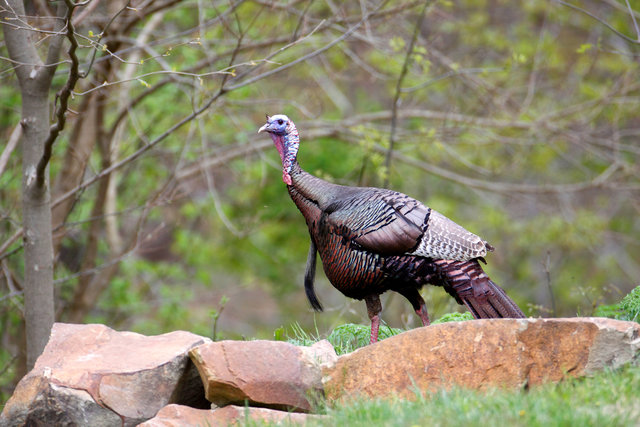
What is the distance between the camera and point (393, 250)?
17.4 feet

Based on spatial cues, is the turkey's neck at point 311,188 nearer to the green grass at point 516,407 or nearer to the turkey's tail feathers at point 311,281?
the turkey's tail feathers at point 311,281

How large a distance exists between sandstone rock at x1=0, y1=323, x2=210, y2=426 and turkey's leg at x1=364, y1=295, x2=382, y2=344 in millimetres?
1266

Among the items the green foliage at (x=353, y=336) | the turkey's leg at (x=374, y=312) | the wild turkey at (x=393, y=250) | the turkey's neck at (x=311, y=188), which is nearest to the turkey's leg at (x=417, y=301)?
the wild turkey at (x=393, y=250)

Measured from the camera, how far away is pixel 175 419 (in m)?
4.43

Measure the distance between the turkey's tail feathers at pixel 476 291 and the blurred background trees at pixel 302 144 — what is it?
1380 mm

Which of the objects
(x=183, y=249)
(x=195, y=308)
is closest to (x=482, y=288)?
(x=183, y=249)

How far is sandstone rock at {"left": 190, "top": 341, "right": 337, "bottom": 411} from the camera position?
4.57 m

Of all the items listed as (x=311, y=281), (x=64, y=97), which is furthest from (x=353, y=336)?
(x=64, y=97)

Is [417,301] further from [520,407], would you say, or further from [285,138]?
[520,407]

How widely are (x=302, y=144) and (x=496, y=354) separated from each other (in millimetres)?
8332

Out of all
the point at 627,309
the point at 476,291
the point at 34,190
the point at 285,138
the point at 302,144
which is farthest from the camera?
the point at 302,144

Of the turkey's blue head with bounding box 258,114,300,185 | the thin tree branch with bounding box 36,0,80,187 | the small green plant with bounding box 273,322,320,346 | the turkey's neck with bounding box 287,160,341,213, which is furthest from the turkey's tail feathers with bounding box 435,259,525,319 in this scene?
the thin tree branch with bounding box 36,0,80,187

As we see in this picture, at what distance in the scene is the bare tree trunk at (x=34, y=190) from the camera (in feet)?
19.7

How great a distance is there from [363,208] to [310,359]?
1.19m
